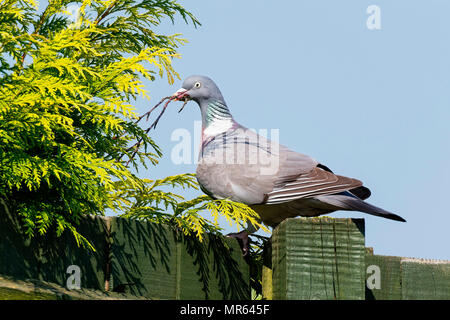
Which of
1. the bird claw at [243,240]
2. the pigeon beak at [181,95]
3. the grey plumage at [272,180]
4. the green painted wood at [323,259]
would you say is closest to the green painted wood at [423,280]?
the grey plumage at [272,180]

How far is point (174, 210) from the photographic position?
4.28 m

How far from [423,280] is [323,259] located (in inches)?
44.3

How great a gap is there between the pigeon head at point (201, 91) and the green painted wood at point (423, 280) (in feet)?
6.34

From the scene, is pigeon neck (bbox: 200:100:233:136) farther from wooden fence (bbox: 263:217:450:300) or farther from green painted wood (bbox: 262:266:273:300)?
wooden fence (bbox: 263:217:450:300)

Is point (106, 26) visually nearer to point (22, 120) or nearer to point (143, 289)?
point (22, 120)

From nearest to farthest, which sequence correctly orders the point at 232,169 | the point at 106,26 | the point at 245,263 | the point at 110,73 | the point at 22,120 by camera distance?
the point at 22,120 < the point at 110,73 < the point at 245,263 < the point at 232,169 < the point at 106,26

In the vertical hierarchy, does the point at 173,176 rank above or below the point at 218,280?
above

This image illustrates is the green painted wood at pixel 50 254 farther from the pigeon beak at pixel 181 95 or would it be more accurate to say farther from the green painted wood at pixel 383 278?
the green painted wood at pixel 383 278

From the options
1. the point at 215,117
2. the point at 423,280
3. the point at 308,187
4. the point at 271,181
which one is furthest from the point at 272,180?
the point at 423,280

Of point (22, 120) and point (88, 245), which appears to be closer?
point (22, 120)

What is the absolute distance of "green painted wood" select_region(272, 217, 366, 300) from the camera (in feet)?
11.4

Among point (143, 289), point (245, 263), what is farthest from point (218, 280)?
point (143, 289)
